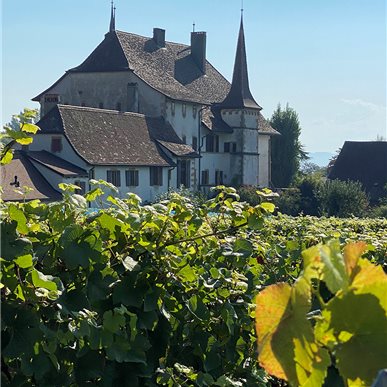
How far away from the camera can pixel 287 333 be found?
1050mm

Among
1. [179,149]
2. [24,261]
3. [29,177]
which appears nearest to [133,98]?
[179,149]

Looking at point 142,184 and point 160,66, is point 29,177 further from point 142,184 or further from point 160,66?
point 160,66

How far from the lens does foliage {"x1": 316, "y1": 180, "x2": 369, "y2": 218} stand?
1845 inches

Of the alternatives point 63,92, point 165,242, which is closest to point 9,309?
point 165,242

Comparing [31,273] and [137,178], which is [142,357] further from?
[137,178]

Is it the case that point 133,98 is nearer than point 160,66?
Yes

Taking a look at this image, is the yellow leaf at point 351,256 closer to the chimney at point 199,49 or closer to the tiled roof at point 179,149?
the tiled roof at point 179,149

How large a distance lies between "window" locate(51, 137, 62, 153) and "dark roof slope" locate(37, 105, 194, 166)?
17.7 inches

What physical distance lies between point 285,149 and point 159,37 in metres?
17.9

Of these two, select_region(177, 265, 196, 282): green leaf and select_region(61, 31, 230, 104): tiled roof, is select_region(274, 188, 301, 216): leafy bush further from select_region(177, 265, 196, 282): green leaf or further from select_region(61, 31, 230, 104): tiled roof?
select_region(177, 265, 196, 282): green leaf

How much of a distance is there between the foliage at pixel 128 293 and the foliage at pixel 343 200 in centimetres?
4292

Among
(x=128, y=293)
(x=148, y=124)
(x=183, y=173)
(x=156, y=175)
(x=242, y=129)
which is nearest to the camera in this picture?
(x=128, y=293)

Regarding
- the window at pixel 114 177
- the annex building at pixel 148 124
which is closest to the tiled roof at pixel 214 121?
the annex building at pixel 148 124

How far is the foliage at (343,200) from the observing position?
154ft
